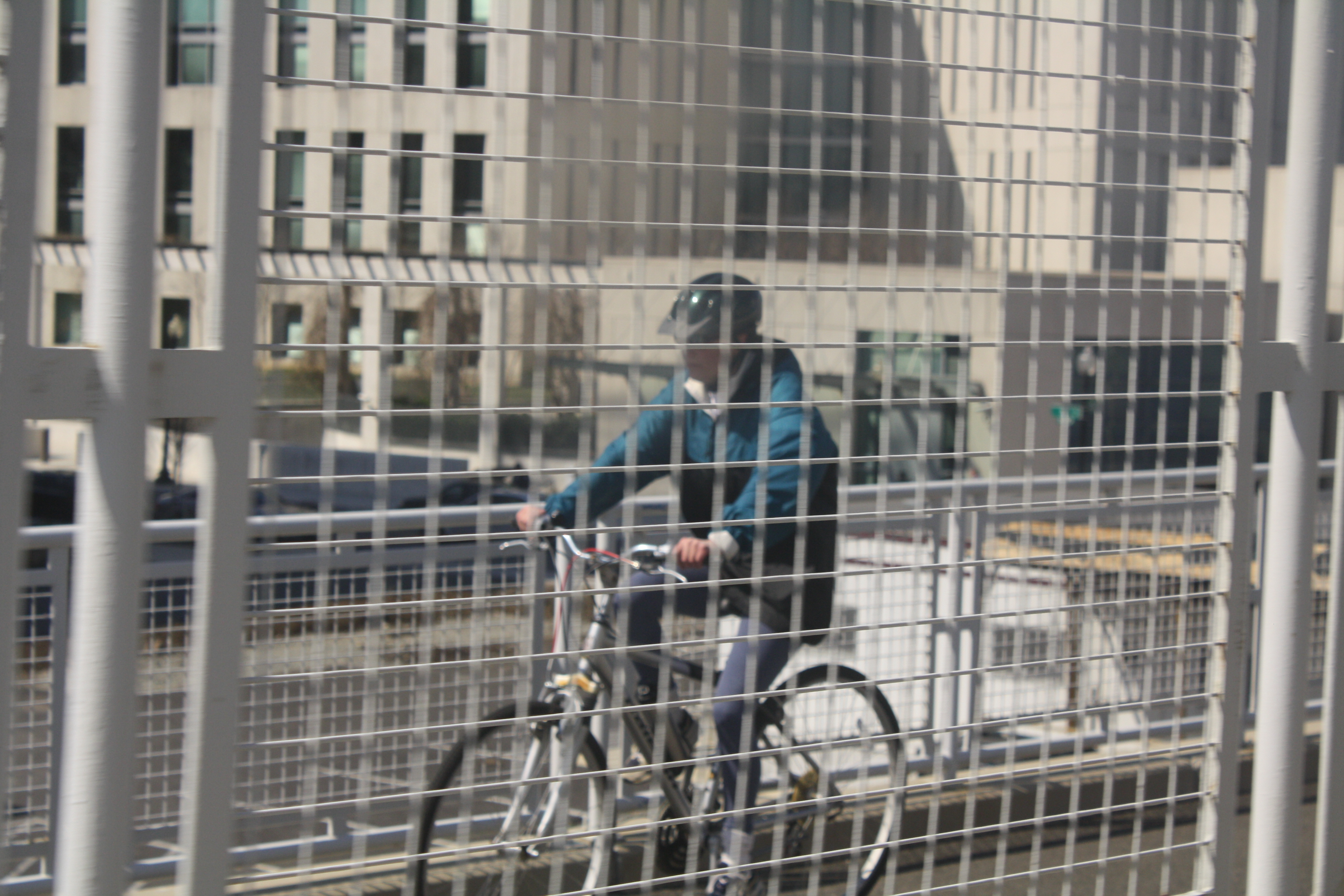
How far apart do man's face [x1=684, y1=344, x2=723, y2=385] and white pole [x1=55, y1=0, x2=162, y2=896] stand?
1406mm

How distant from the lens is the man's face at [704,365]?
2.71m

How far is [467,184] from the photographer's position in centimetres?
206

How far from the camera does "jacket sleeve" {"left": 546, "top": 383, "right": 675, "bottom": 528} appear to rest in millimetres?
2859

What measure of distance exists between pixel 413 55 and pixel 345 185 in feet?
1.71

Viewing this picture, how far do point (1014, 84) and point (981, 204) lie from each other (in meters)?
0.23

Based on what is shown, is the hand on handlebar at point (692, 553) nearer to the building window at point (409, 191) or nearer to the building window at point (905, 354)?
the building window at point (905, 354)

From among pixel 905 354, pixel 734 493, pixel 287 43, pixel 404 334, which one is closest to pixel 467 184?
pixel 404 334

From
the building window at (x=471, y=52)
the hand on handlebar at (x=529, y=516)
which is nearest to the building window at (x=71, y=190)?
the building window at (x=471, y=52)

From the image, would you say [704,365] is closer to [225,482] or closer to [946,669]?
[225,482]

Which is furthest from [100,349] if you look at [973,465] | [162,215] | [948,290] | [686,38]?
[973,465]

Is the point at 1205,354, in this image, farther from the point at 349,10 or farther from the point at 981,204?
the point at 349,10

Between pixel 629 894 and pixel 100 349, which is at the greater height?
pixel 100 349

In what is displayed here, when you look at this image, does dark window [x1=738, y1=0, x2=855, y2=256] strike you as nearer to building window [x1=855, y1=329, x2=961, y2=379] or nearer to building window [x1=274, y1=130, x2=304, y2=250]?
building window [x1=855, y1=329, x2=961, y2=379]

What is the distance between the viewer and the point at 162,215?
153 cm
